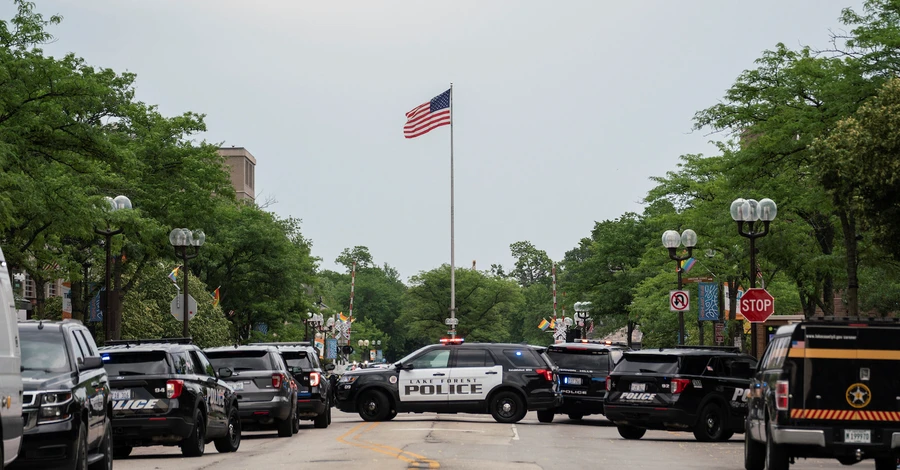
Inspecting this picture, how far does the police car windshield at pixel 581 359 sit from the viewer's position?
3019cm

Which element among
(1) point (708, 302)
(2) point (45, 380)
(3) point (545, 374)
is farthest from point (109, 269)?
(2) point (45, 380)

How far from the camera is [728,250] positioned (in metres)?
51.5

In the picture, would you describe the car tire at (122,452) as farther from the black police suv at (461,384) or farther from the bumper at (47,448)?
the black police suv at (461,384)

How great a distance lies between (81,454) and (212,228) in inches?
2169

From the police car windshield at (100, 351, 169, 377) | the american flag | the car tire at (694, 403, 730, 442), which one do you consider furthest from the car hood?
the american flag

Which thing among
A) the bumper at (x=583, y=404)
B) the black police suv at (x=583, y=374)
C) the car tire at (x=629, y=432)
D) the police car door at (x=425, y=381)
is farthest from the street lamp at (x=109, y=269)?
the car tire at (x=629, y=432)

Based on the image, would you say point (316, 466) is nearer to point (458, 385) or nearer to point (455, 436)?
point (455, 436)

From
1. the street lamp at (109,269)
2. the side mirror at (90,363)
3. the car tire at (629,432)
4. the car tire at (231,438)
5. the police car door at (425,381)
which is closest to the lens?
the side mirror at (90,363)

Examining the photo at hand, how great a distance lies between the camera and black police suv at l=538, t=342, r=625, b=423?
3002 centimetres

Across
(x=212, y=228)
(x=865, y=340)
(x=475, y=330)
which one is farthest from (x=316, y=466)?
(x=475, y=330)

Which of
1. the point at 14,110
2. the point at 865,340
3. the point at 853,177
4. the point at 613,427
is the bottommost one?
the point at 613,427

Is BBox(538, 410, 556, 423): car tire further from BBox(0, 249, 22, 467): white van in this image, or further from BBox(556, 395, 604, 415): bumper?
BBox(0, 249, 22, 467): white van

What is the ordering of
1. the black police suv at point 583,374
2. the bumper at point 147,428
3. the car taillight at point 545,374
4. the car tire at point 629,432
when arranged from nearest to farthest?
1. the bumper at point 147,428
2. the car tire at point 629,432
3. the car taillight at point 545,374
4. the black police suv at point 583,374

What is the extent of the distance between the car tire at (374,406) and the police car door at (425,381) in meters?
0.45
